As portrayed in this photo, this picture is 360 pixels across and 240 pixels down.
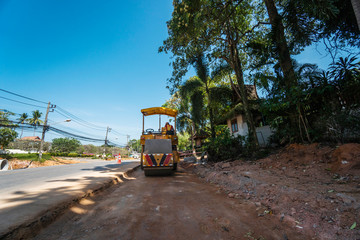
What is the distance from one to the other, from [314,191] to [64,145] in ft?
169

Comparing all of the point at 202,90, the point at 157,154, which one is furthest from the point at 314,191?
the point at 202,90

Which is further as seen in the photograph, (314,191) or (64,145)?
(64,145)

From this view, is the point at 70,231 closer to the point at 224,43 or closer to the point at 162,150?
the point at 162,150

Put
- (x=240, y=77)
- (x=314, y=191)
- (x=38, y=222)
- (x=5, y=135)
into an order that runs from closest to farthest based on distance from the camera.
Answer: (x=38, y=222) < (x=314, y=191) < (x=240, y=77) < (x=5, y=135)

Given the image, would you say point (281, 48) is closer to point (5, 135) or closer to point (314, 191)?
point (314, 191)

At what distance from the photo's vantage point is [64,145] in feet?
137

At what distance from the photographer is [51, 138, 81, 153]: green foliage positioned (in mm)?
40859

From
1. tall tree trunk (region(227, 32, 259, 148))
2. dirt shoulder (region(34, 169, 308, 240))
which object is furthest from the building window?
dirt shoulder (region(34, 169, 308, 240))

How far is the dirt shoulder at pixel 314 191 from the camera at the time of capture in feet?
6.20

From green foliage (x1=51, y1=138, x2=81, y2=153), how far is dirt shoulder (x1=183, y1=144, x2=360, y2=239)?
158 feet

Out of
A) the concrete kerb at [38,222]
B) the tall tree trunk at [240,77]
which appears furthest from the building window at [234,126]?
the concrete kerb at [38,222]

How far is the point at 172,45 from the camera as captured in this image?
891cm

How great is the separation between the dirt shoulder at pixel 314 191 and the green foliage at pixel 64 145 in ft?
158

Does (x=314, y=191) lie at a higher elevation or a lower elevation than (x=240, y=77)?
lower
